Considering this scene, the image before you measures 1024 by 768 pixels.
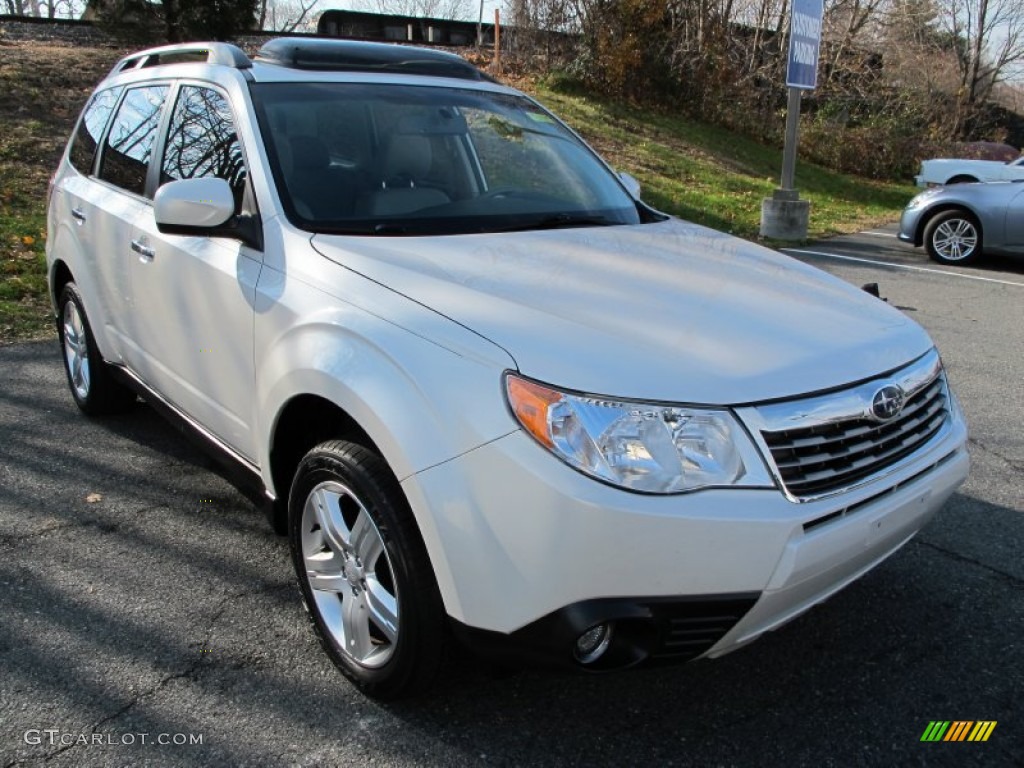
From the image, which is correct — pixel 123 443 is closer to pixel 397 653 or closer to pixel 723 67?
pixel 397 653

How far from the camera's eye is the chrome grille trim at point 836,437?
2.06 meters

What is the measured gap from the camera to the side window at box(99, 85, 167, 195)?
12.4 feet

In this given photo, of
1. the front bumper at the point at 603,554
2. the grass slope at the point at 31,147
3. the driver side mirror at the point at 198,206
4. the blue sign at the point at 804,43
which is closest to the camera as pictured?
the front bumper at the point at 603,554

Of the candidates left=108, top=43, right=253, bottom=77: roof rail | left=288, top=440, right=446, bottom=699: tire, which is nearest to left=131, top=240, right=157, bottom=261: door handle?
left=108, top=43, right=253, bottom=77: roof rail

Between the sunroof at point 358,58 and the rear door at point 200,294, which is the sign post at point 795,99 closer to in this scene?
the sunroof at point 358,58

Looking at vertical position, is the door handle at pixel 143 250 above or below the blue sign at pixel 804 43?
below

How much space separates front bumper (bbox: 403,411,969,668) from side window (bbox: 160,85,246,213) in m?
1.55

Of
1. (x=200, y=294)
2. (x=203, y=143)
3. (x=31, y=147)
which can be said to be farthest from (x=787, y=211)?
(x=31, y=147)

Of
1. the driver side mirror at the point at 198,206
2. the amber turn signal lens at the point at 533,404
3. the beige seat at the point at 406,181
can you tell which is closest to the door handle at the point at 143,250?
the driver side mirror at the point at 198,206

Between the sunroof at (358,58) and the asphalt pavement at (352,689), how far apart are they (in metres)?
1.88

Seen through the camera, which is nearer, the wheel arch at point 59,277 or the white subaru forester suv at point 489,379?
the white subaru forester suv at point 489,379

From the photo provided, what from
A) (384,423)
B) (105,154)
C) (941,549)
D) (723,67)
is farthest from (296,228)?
(723,67)

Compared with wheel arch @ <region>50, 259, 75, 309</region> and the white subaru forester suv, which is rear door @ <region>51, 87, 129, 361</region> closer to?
wheel arch @ <region>50, 259, 75, 309</region>

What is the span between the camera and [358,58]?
3.65 metres
